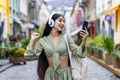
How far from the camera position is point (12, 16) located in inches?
1436

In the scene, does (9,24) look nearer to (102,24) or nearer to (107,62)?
(102,24)

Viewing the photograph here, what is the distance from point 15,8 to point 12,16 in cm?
343

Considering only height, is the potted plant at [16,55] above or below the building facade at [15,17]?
below

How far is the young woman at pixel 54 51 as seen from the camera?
14.7 feet

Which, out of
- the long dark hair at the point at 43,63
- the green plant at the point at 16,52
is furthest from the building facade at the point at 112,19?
the long dark hair at the point at 43,63

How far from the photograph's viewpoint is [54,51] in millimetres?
4445

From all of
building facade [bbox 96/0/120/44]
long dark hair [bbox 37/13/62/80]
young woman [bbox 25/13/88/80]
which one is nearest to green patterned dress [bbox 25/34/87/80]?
young woman [bbox 25/13/88/80]

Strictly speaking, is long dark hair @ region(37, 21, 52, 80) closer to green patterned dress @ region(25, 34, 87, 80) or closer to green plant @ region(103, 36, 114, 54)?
green patterned dress @ region(25, 34, 87, 80)

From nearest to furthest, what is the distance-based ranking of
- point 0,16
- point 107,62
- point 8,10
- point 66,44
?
point 66,44, point 107,62, point 0,16, point 8,10

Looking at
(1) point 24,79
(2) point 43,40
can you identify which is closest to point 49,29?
(2) point 43,40

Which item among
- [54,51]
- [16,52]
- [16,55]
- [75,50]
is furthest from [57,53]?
[16,55]

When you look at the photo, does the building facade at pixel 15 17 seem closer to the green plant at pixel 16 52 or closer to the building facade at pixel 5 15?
the building facade at pixel 5 15

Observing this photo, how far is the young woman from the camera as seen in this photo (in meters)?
4.47

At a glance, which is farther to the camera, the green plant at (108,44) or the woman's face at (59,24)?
the green plant at (108,44)
